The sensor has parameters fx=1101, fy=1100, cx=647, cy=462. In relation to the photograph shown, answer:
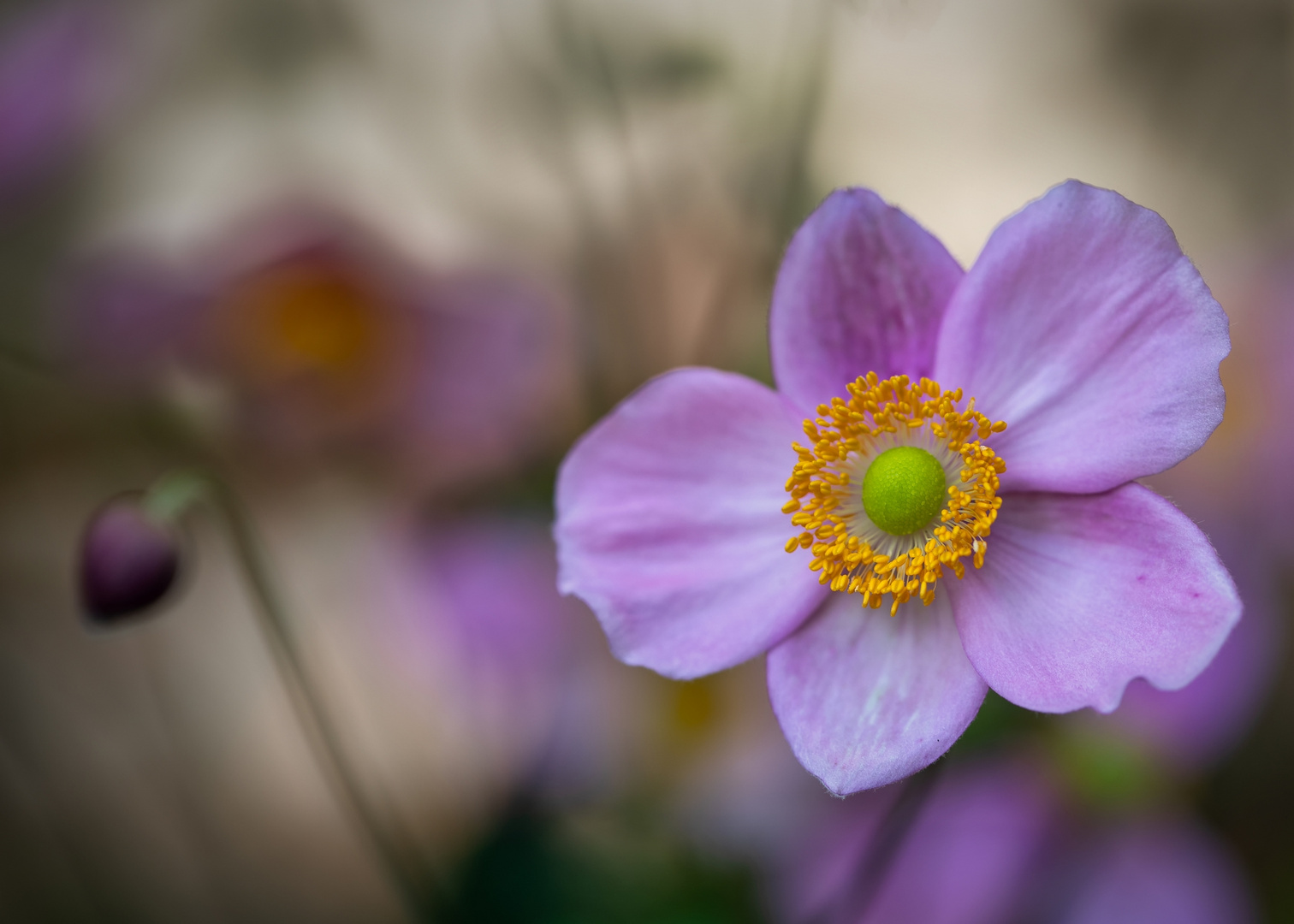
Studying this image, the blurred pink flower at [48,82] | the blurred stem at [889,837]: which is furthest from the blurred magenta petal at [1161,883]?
the blurred pink flower at [48,82]

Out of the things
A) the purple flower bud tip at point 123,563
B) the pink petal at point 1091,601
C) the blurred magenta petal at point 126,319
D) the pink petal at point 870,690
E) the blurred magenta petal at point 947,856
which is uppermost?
the blurred magenta petal at point 126,319

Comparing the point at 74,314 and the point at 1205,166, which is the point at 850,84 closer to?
the point at 1205,166

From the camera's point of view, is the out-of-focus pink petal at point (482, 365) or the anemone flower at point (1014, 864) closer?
the anemone flower at point (1014, 864)

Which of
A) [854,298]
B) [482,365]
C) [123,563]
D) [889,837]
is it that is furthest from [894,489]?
[482,365]

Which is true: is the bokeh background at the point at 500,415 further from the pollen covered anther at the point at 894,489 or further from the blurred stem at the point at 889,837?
the pollen covered anther at the point at 894,489

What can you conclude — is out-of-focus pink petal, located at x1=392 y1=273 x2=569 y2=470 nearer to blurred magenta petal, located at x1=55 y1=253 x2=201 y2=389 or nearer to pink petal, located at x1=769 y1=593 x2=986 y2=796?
blurred magenta petal, located at x1=55 y1=253 x2=201 y2=389

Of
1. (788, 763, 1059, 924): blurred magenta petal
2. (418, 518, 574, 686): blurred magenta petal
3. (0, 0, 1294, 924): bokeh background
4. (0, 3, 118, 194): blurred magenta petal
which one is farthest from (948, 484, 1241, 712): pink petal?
(0, 3, 118, 194): blurred magenta petal

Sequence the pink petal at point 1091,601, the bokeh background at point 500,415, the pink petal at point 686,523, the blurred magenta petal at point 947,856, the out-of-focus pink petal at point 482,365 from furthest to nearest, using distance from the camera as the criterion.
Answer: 1. the out-of-focus pink petal at point 482,365
2. the bokeh background at point 500,415
3. the blurred magenta petal at point 947,856
4. the pink petal at point 686,523
5. the pink petal at point 1091,601
